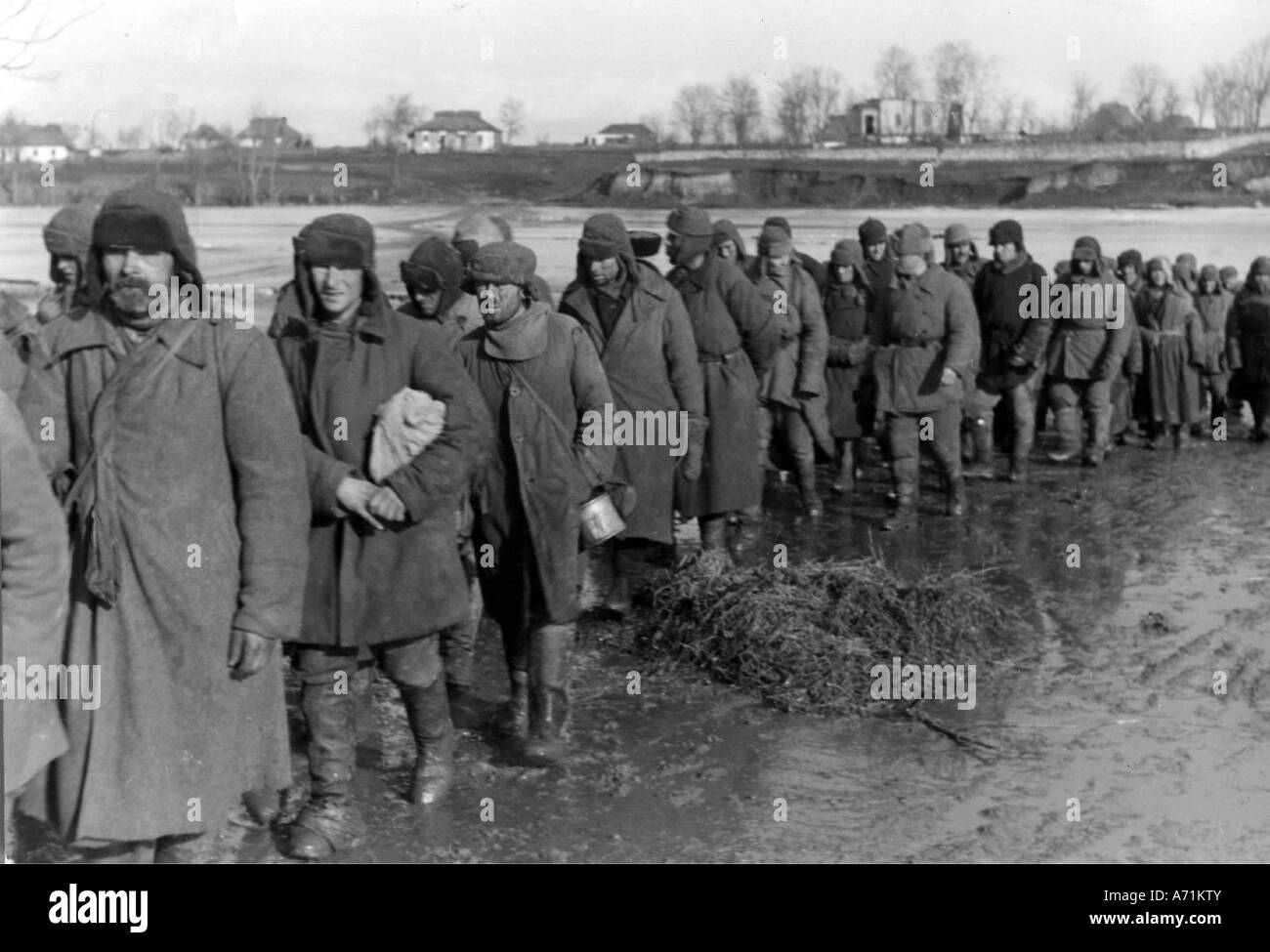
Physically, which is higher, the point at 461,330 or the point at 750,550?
the point at 461,330

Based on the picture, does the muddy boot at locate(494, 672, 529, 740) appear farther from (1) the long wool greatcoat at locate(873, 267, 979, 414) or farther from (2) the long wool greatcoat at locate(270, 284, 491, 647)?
(1) the long wool greatcoat at locate(873, 267, 979, 414)

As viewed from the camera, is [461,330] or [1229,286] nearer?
[461,330]

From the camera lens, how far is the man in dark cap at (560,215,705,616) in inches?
301

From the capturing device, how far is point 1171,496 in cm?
1239

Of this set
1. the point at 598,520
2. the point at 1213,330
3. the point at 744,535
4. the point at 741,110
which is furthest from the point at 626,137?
the point at 598,520

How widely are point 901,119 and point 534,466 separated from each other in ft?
61.7

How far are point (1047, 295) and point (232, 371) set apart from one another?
9091 millimetres

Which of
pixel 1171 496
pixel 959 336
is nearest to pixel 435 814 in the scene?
pixel 959 336

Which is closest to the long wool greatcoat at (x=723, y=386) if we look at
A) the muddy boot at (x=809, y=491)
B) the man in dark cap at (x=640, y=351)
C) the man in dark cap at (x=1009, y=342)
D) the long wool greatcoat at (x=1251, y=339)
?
the man in dark cap at (x=640, y=351)

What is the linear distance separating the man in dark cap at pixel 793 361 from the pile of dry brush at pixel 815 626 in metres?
3.19

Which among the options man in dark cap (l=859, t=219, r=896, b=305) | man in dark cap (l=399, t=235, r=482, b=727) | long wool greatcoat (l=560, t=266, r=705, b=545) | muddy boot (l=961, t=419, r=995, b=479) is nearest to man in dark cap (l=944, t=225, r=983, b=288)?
man in dark cap (l=859, t=219, r=896, b=305)

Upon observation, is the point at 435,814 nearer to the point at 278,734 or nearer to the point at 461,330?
the point at 278,734

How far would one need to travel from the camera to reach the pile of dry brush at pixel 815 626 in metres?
7.24

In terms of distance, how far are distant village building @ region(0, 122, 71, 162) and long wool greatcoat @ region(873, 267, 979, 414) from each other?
5.01 metres
